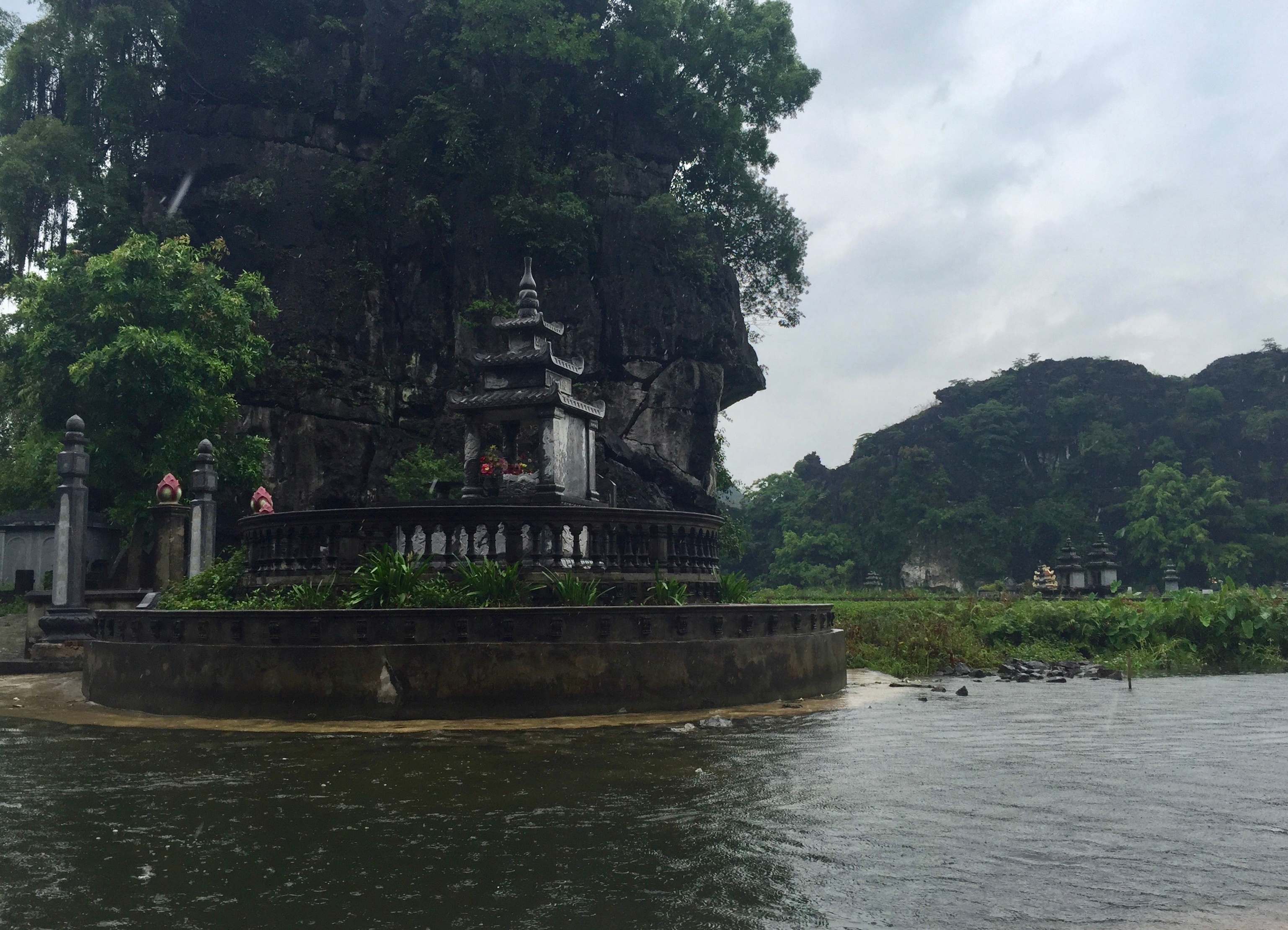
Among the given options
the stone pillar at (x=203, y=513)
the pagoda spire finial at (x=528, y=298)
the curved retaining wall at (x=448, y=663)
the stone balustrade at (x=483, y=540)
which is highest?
the pagoda spire finial at (x=528, y=298)

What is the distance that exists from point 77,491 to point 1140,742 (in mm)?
16396

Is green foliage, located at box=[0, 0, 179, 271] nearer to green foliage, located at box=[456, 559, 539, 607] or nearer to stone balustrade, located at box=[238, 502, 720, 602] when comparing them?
stone balustrade, located at box=[238, 502, 720, 602]

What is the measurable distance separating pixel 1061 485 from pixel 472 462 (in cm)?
6381

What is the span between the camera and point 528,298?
710 inches

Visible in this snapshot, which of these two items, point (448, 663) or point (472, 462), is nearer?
point (448, 663)

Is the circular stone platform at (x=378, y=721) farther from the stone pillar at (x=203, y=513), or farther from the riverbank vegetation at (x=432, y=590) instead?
the stone pillar at (x=203, y=513)

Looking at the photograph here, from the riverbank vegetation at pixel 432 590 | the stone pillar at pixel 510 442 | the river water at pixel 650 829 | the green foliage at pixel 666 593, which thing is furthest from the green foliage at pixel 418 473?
the river water at pixel 650 829

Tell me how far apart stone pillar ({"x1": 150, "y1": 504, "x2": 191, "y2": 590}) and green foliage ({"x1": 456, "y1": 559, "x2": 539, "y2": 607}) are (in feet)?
33.4

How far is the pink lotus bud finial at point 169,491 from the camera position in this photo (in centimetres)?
1934

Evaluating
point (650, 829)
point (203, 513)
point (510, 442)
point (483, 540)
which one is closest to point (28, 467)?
point (203, 513)

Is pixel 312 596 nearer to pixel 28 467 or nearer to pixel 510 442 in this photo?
pixel 510 442

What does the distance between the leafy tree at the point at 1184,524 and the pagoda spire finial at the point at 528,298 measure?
5437cm

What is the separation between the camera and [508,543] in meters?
11.8

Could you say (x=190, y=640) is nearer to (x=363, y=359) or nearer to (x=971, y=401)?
(x=363, y=359)
